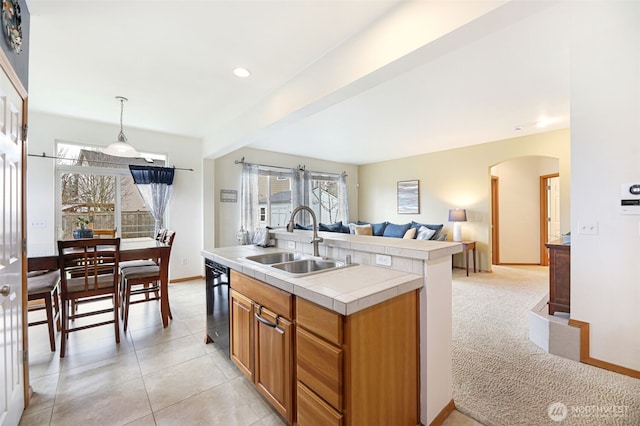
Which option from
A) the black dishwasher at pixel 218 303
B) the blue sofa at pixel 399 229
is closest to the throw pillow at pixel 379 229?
the blue sofa at pixel 399 229

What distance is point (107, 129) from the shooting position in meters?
4.12

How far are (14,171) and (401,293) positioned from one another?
2291mm

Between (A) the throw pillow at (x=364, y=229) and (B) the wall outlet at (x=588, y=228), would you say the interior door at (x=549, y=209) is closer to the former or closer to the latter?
(A) the throw pillow at (x=364, y=229)

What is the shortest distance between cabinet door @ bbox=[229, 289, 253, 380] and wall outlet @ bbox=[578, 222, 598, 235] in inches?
102

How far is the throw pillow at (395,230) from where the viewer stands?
5923mm

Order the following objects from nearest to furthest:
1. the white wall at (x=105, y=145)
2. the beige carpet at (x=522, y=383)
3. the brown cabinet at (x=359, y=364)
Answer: the brown cabinet at (x=359, y=364) < the beige carpet at (x=522, y=383) < the white wall at (x=105, y=145)

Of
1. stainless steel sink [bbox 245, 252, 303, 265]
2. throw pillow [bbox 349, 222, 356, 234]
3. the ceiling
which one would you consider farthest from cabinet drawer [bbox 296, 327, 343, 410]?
throw pillow [bbox 349, 222, 356, 234]

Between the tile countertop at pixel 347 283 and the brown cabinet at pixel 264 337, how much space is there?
8 cm

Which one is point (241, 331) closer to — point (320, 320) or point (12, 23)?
point (320, 320)

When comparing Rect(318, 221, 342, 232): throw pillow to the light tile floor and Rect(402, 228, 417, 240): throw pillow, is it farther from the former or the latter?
the light tile floor

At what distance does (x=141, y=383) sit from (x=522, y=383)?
2.76 m

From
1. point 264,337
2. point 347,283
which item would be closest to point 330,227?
point 264,337

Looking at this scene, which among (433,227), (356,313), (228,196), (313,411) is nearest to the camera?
(356,313)

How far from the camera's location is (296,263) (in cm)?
215
